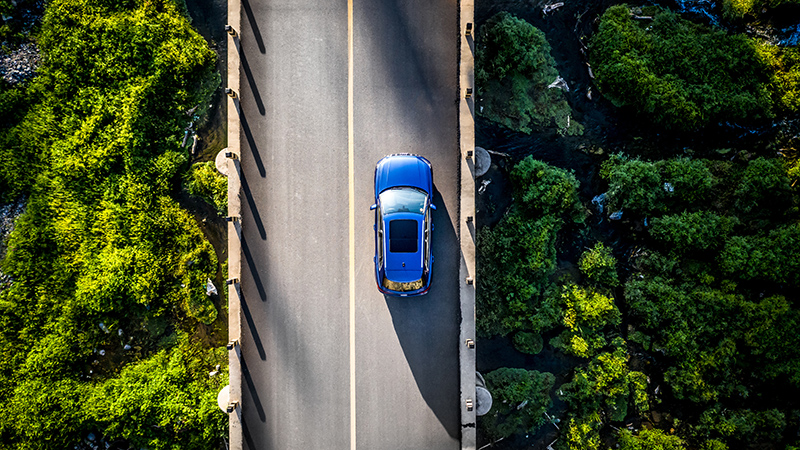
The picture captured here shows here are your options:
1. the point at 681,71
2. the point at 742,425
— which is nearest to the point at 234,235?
the point at 681,71

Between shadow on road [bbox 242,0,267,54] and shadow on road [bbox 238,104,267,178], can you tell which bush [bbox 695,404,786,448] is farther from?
shadow on road [bbox 242,0,267,54]

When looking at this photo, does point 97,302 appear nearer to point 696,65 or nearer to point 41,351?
point 41,351

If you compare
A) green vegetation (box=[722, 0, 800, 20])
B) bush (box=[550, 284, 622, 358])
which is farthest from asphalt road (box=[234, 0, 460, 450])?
green vegetation (box=[722, 0, 800, 20])

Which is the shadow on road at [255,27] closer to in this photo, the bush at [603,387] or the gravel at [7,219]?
the gravel at [7,219]

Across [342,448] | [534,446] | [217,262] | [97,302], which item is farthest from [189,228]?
[534,446]

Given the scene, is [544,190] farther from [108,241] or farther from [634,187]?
[108,241]
